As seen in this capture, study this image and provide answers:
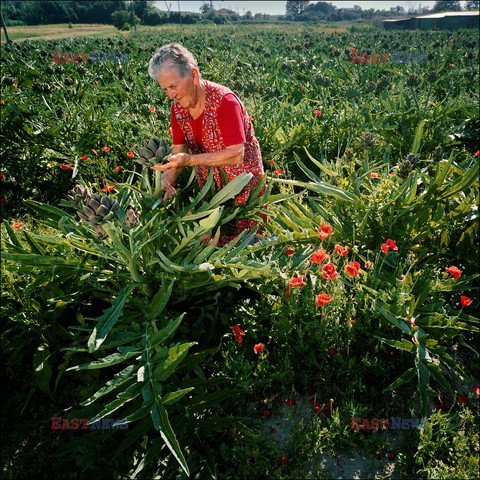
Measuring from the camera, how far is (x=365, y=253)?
2.07 meters

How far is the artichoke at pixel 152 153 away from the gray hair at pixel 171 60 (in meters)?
0.38

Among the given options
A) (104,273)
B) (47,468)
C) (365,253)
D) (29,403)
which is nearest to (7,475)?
(47,468)

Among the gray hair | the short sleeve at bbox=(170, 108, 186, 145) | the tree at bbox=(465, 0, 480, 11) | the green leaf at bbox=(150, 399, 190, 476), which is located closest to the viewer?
the green leaf at bbox=(150, 399, 190, 476)

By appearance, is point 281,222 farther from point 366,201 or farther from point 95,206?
point 95,206

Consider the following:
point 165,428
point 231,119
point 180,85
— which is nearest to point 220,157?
point 231,119

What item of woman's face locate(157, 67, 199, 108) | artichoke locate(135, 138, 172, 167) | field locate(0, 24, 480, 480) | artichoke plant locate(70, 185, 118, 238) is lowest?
field locate(0, 24, 480, 480)

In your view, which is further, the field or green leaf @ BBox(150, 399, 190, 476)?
the field

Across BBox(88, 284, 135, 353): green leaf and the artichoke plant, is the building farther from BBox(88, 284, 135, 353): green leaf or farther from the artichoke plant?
BBox(88, 284, 135, 353): green leaf

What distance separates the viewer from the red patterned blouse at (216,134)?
196 cm

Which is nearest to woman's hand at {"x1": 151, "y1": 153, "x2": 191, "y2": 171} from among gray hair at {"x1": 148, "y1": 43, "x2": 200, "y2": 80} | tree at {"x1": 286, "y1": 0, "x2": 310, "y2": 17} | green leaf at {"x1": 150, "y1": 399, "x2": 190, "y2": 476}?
gray hair at {"x1": 148, "y1": 43, "x2": 200, "y2": 80}

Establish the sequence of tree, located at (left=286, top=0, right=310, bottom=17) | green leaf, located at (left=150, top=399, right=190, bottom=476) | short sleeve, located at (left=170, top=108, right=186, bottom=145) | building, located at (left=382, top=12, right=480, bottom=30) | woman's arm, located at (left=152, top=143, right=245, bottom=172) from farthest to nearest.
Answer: tree, located at (left=286, top=0, right=310, bottom=17), building, located at (left=382, top=12, right=480, bottom=30), short sleeve, located at (left=170, top=108, right=186, bottom=145), woman's arm, located at (left=152, top=143, right=245, bottom=172), green leaf, located at (left=150, top=399, right=190, bottom=476)

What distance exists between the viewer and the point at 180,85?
1810 mm

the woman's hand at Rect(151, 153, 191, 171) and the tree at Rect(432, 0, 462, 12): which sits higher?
the tree at Rect(432, 0, 462, 12)

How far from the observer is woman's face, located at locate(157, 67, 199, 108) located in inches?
69.1
